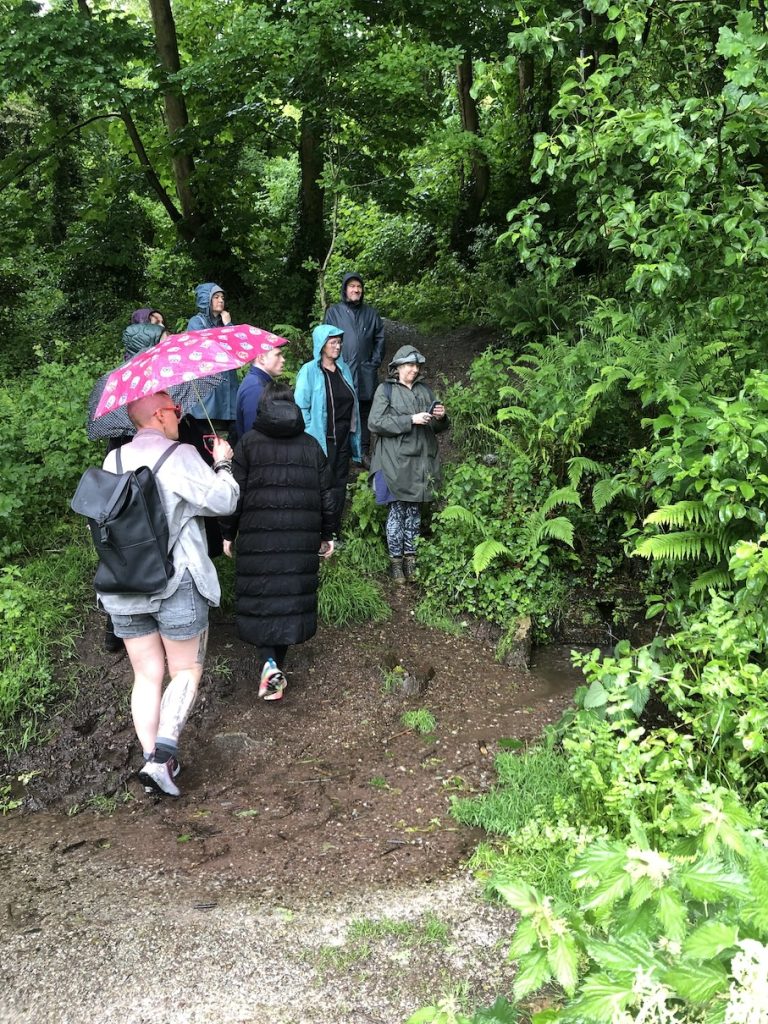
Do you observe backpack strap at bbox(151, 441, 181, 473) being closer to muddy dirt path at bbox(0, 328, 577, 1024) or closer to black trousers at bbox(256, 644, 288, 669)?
black trousers at bbox(256, 644, 288, 669)

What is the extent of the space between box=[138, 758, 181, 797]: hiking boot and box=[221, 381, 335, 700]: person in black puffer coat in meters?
1.03

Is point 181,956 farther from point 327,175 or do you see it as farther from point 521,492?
point 327,175

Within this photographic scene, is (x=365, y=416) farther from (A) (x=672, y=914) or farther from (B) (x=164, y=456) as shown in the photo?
(A) (x=672, y=914)

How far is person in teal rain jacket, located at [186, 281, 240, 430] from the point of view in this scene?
6887mm

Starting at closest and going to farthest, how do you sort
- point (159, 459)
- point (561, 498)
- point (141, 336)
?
point (159, 459) → point (141, 336) → point (561, 498)

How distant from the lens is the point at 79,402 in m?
7.57

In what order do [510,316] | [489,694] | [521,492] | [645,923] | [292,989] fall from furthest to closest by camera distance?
[510,316] < [521,492] < [489,694] < [292,989] < [645,923]

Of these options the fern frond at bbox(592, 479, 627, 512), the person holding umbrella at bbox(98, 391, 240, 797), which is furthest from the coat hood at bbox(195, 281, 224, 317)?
the fern frond at bbox(592, 479, 627, 512)

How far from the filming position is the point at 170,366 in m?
3.93

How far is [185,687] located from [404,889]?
161 cm

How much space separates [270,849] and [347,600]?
8.85 ft

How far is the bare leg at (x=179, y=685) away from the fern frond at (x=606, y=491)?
11.6 feet

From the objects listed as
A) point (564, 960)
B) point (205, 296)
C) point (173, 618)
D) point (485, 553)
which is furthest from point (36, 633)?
point (564, 960)

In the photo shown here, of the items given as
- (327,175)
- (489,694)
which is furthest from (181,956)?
(327,175)
